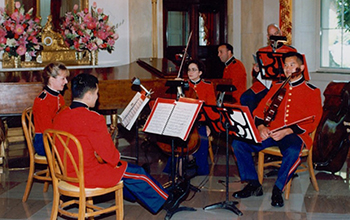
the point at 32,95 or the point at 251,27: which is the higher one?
A: the point at 251,27

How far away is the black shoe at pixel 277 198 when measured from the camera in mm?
4469

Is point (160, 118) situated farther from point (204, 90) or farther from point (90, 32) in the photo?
point (90, 32)

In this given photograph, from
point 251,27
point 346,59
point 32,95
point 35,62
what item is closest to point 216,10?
point 251,27

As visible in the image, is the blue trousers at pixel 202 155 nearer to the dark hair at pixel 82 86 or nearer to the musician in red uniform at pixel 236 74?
the musician in red uniform at pixel 236 74

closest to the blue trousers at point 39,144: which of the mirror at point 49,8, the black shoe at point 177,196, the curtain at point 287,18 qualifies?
the black shoe at point 177,196

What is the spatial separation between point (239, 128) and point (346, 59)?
13.1 feet

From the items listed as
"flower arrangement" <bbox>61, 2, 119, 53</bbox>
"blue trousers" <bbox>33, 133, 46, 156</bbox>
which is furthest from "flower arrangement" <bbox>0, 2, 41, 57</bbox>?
"blue trousers" <bbox>33, 133, 46, 156</bbox>

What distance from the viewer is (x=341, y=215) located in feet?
13.9

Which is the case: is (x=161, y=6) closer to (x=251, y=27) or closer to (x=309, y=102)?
(x=251, y=27)

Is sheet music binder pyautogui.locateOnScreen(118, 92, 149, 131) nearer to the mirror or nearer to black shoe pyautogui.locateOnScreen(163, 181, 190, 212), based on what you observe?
black shoe pyautogui.locateOnScreen(163, 181, 190, 212)

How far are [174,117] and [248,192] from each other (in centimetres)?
114

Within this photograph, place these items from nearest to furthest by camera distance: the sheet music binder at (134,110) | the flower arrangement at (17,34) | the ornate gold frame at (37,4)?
1. the sheet music binder at (134,110)
2. the flower arrangement at (17,34)
3. the ornate gold frame at (37,4)

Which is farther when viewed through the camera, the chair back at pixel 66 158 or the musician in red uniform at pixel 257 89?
the musician in red uniform at pixel 257 89

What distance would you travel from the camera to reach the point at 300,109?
15.4ft
